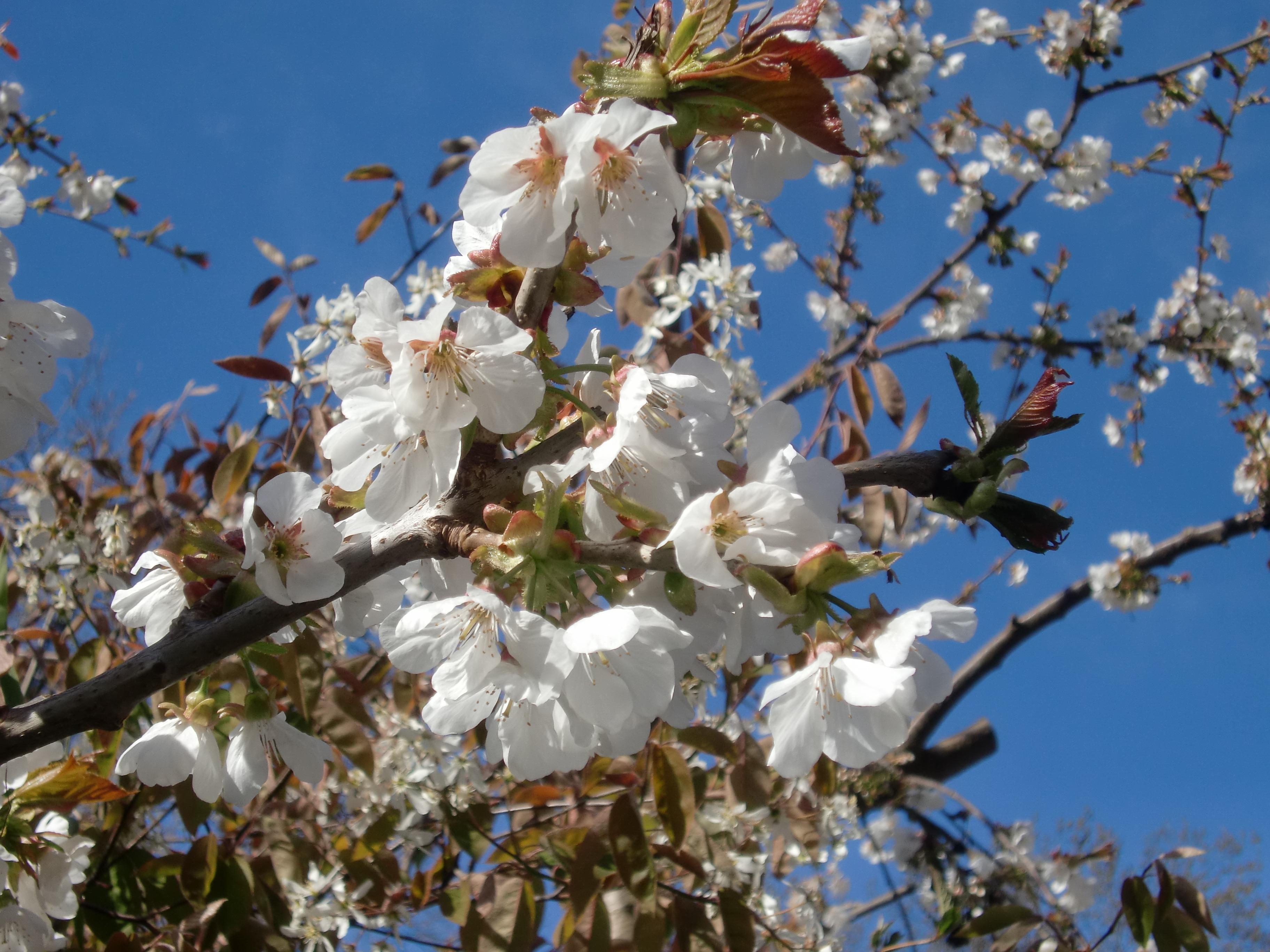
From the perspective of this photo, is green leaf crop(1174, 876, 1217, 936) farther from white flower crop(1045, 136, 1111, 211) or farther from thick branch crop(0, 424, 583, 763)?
white flower crop(1045, 136, 1111, 211)

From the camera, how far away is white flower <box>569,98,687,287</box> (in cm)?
69

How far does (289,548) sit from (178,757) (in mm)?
362

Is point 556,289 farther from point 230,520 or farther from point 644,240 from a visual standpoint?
point 230,520

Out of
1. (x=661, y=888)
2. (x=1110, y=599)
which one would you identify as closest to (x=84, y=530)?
(x=661, y=888)

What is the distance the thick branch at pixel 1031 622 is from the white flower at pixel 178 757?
3.49m

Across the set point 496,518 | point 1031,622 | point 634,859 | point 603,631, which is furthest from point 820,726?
point 1031,622

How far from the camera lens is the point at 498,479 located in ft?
2.75

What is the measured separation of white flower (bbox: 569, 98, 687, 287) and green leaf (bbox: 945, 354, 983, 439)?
304mm

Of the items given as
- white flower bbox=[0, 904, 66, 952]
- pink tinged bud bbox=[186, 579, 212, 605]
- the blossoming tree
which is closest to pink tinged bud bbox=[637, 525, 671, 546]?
the blossoming tree

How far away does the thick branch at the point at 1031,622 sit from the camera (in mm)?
3912

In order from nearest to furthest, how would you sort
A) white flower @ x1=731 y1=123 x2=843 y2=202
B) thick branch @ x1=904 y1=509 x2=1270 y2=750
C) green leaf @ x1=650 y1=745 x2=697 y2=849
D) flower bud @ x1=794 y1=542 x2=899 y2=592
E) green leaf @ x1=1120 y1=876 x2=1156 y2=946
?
flower bud @ x1=794 y1=542 x2=899 y2=592 < white flower @ x1=731 y1=123 x2=843 y2=202 < green leaf @ x1=650 y1=745 x2=697 y2=849 < green leaf @ x1=1120 y1=876 x2=1156 y2=946 < thick branch @ x1=904 y1=509 x2=1270 y2=750

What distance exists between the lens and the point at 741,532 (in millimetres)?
676

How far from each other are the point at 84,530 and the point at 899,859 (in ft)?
11.1

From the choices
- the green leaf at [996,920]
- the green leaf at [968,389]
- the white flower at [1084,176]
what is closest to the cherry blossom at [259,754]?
the green leaf at [968,389]
